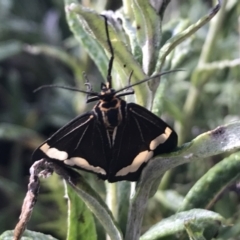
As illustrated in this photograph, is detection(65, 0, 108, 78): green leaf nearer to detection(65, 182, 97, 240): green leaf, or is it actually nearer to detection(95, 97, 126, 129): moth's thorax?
detection(95, 97, 126, 129): moth's thorax

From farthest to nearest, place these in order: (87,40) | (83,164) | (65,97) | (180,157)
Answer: (65,97), (87,40), (83,164), (180,157)

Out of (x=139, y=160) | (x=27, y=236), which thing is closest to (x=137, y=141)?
(x=139, y=160)

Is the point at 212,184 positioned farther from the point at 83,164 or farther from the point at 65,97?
the point at 65,97

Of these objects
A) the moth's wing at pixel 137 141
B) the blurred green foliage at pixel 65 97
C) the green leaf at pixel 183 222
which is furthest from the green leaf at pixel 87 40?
the green leaf at pixel 183 222

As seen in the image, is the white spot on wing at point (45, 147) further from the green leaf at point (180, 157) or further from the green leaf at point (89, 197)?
the green leaf at point (180, 157)

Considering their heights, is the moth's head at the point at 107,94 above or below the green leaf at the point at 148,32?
below

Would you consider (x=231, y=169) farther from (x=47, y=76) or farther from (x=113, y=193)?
(x=47, y=76)

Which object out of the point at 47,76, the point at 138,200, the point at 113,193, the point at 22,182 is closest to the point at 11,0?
the point at 47,76
